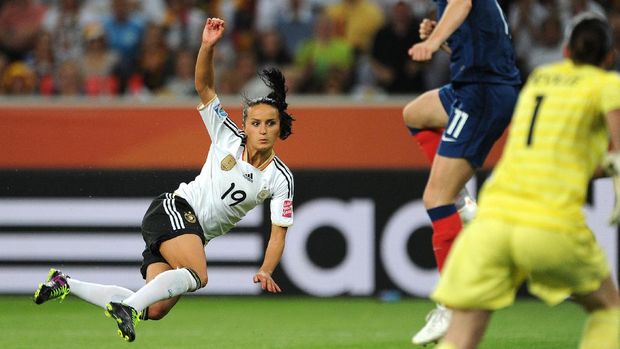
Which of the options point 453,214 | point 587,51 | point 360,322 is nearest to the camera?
point 587,51

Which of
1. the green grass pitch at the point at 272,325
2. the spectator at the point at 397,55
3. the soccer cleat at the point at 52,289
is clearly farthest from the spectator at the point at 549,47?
the soccer cleat at the point at 52,289

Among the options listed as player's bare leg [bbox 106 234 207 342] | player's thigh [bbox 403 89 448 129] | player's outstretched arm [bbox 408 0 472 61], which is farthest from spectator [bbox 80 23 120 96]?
player's outstretched arm [bbox 408 0 472 61]

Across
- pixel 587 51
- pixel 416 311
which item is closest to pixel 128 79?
pixel 416 311

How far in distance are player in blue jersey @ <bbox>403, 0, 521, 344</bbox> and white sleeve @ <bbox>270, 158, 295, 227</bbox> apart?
87cm

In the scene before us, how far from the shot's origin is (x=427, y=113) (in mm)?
7418

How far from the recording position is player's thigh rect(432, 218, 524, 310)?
4.68m

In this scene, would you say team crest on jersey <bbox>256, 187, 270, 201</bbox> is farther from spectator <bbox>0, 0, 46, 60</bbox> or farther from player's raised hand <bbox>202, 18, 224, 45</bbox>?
spectator <bbox>0, 0, 46, 60</bbox>

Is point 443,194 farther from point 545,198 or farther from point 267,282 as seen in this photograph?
point 545,198

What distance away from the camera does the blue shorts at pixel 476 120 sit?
22.5 feet

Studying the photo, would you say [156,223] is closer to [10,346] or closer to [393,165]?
[10,346]

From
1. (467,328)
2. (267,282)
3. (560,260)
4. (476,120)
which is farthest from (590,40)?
(267,282)

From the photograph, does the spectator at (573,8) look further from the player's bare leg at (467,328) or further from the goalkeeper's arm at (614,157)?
the player's bare leg at (467,328)

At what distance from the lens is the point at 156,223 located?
7.39 m

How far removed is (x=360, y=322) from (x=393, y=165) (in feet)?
6.93
